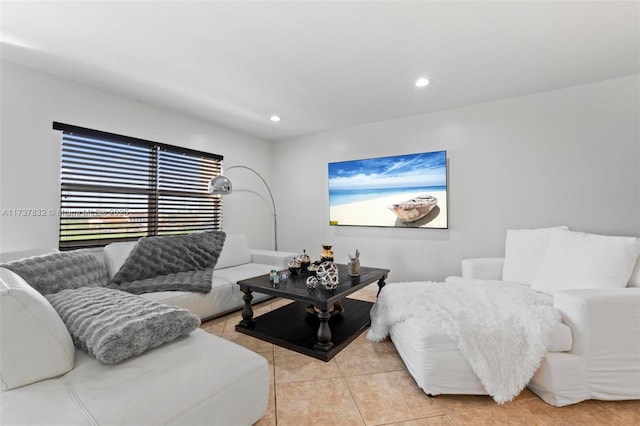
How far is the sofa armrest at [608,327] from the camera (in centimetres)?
153

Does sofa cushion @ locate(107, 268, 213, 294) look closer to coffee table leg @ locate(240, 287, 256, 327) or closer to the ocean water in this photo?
coffee table leg @ locate(240, 287, 256, 327)

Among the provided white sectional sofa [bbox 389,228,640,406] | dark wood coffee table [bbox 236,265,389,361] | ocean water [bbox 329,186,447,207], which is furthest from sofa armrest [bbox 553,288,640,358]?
ocean water [bbox 329,186,447,207]

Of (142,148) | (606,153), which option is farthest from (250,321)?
(606,153)

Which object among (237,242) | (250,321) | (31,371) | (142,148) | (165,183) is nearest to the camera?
(31,371)

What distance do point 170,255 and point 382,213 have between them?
2564 millimetres

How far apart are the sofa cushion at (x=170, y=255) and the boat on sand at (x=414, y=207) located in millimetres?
2260

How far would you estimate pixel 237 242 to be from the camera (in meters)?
3.62

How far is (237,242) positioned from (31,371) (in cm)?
261

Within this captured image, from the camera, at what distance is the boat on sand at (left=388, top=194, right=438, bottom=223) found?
134 inches

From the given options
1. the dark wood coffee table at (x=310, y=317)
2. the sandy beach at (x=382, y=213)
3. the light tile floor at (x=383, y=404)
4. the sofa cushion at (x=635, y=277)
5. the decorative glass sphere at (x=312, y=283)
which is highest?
the sandy beach at (x=382, y=213)

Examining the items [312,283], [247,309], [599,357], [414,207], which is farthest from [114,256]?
[599,357]

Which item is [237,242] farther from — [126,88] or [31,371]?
[31,371]

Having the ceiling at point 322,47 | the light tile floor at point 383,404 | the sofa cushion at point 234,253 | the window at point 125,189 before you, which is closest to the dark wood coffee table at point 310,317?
the light tile floor at point 383,404

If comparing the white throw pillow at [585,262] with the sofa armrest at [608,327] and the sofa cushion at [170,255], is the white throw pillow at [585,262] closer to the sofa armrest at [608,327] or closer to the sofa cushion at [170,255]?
the sofa armrest at [608,327]
